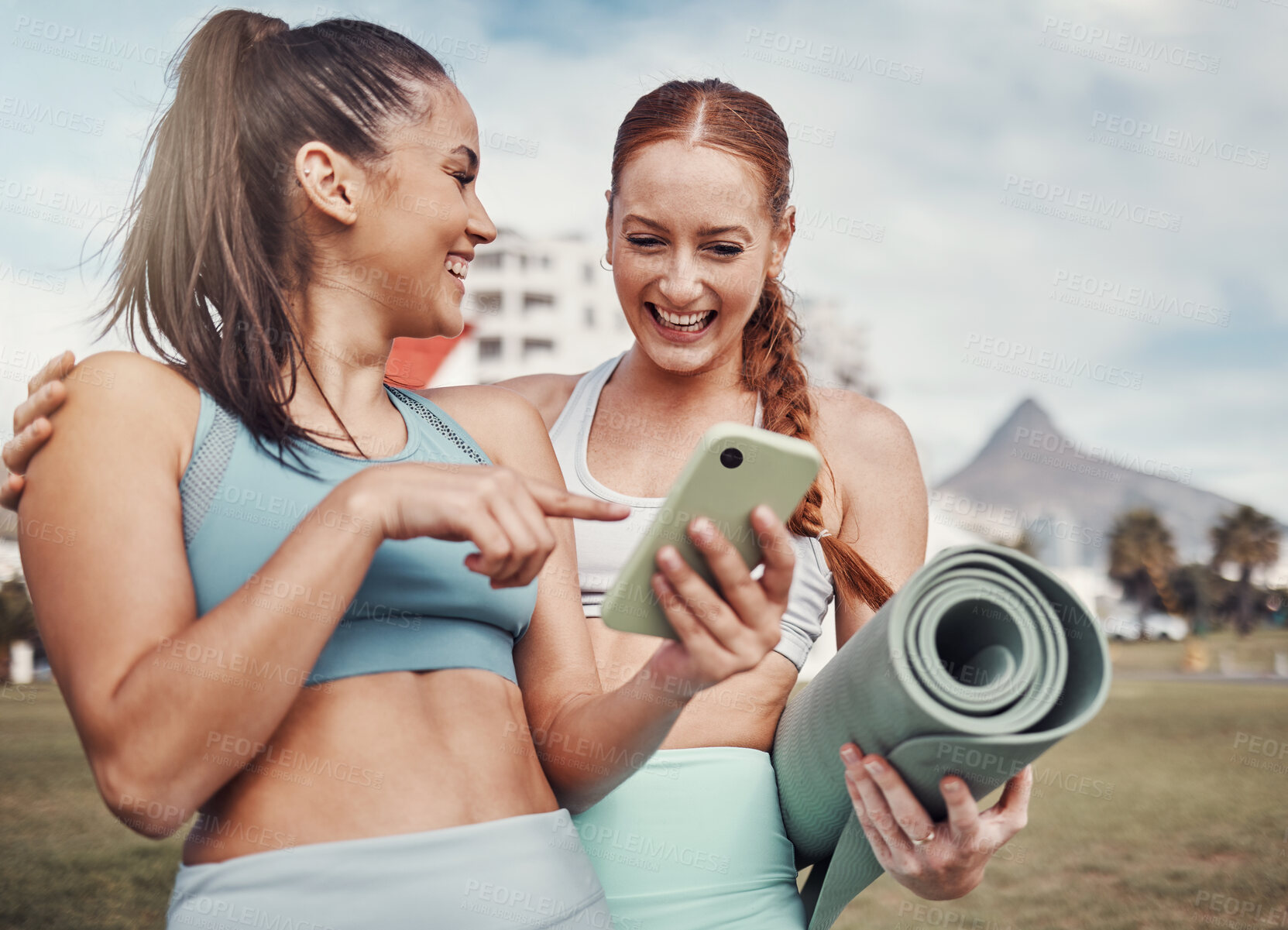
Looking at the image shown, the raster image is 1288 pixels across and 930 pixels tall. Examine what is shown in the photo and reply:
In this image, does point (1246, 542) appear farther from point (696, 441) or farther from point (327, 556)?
point (327, 556)

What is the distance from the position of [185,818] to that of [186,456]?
524 millimetres

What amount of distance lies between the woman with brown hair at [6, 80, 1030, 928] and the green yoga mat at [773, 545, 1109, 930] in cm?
46

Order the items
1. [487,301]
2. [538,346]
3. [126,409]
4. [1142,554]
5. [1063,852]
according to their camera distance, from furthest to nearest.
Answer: [1142,554]
[538,346]
[487,301]
[1063,852]
[126,409]

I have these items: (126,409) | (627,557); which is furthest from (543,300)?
(126,409)

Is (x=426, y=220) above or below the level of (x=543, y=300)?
below

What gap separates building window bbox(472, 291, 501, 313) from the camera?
46500 mm

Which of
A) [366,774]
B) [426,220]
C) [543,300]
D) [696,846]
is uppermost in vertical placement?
[543,300]

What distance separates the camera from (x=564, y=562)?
209 centimetres

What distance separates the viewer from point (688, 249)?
2543 mm

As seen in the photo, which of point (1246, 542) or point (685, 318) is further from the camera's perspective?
point (1246, 542)

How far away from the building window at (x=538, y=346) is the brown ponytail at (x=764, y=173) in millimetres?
47505

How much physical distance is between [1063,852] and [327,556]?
28.4 ft

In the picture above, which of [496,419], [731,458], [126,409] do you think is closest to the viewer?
[731,458]

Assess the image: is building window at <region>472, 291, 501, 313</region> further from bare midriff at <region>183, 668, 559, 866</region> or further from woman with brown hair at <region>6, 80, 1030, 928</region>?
Result: bare midriff at <region>183, 668, 559, 866</region>
